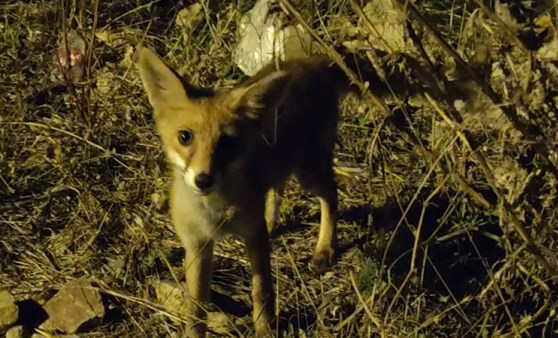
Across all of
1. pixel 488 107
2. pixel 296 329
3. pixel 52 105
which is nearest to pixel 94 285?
pixel 296 329

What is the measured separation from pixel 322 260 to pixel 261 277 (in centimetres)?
59

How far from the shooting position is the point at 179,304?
188 inches

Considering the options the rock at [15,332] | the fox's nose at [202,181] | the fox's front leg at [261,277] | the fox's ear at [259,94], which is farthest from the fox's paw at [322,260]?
the rock at [15,332]

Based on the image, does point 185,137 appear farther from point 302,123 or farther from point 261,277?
point 302,123

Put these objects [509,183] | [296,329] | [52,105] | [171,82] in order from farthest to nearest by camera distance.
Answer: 1. [52,105]
2. [296,329]
3. [171,82]
4. [509,183]

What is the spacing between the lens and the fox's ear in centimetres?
435

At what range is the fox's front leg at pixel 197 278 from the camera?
4574 mm

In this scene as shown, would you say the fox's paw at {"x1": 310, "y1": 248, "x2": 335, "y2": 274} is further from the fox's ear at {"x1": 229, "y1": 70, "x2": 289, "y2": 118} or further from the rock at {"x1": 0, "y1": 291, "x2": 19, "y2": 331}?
the rock at {"x1": 0, "y1": 291, "x2": 19, "y2": 331}

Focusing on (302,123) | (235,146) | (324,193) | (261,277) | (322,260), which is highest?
(235,146)

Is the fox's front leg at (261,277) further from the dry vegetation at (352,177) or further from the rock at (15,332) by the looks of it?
the rock at (15,332)

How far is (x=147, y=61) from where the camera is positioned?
4.34 m

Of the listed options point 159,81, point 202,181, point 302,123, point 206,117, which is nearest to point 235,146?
point 206,117

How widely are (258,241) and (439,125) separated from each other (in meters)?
1.16

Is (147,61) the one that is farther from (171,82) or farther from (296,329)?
(296,329)
